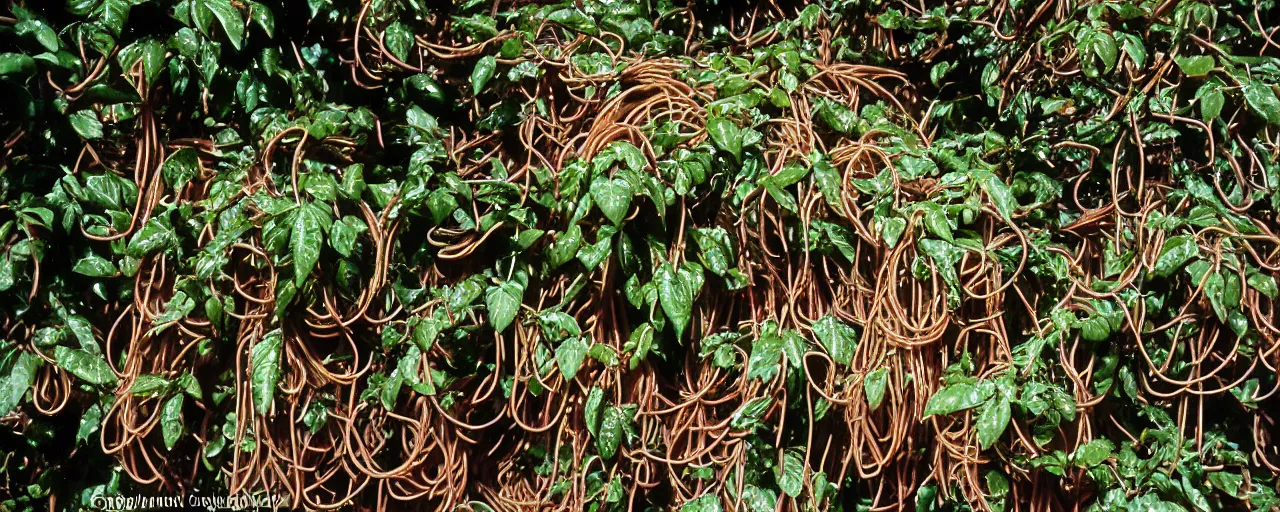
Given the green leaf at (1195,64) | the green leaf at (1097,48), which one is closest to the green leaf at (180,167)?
the green leaf at (1097,48)

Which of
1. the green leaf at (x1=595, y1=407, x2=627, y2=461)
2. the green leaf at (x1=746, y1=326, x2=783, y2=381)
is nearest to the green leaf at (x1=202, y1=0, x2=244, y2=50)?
the green leaf at (x1=595, y1=407, x2=627, y2=461)

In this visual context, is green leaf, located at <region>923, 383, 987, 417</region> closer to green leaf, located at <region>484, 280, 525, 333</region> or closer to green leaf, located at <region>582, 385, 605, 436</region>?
green leaf, located at <region>582, 385, 605, 436</region>

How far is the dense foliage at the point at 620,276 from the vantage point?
1.69m

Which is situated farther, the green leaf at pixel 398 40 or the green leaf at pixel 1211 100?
the green leaf at pixel 398 40

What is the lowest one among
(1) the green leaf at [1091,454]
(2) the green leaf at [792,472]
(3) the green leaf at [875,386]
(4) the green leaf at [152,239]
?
(2) the green leaf at [792,472]

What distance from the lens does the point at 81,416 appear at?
182cm

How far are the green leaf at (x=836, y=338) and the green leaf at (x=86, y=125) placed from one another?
1.38 m

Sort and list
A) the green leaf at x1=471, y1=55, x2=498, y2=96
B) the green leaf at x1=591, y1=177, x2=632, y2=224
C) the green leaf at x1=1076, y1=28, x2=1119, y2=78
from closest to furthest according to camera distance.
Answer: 1. the green leaf at x1=591, y1=177, x2=632, y2=224
2. the green leaf at x1=1076, y1=28, x2=1119, y2=78
3. the green leaf at x1=471, y1=55, x2=498, y2=96

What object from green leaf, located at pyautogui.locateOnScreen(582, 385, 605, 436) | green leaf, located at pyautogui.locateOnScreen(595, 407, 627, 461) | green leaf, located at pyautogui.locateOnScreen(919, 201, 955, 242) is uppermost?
green leaf, located at pyautogui.locateOnScreen(919, 201, 955, 242)

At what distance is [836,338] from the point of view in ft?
5.58

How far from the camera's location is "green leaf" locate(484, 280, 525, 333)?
1679 millimetres

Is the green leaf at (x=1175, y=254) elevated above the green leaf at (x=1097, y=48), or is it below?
below

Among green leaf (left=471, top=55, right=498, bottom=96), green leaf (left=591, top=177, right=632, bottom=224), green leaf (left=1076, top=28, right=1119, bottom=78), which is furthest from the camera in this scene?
green leaf (left=471, top=55, right=498, bottom=96)

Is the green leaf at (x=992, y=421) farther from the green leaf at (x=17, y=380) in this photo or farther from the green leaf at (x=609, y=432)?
the green leaf at (x=17, y=380)
